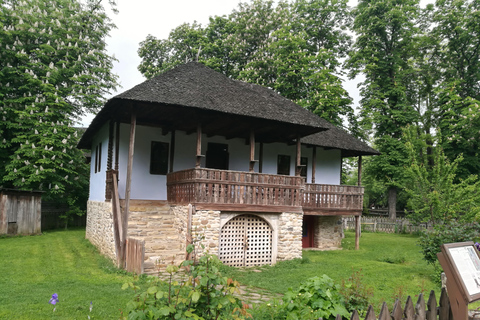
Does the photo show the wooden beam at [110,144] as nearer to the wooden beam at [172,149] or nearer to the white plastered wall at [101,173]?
the white plastered wall at [101,173]

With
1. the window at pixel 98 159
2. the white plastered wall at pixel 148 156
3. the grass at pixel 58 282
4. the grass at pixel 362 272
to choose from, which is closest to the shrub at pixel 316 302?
the grass at pixel 362 272

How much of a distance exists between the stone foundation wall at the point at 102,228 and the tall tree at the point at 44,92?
459cm

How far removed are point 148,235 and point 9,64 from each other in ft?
52.0

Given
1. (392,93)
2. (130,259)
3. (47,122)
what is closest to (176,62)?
(47,122)

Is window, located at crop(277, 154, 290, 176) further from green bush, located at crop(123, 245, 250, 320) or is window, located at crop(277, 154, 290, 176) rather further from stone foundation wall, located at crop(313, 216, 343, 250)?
green bush, located at crop(123, 245, 250, 320)

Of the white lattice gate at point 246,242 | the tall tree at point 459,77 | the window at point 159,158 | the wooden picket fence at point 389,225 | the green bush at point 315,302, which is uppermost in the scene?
the tall tree at point 459,77

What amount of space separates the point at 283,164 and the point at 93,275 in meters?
10.4

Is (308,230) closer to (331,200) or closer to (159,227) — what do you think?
(331,200)

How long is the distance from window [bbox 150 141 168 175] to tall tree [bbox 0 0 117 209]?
8.54 metres

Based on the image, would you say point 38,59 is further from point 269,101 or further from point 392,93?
point 392,93

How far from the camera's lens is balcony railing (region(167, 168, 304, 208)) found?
11.6 m

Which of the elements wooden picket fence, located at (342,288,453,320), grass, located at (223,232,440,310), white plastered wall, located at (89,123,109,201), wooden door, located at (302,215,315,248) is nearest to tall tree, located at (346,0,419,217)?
wooden door, located at (302,215,315,248)

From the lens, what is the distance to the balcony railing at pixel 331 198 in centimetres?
1613

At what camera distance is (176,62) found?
98.4 ft
